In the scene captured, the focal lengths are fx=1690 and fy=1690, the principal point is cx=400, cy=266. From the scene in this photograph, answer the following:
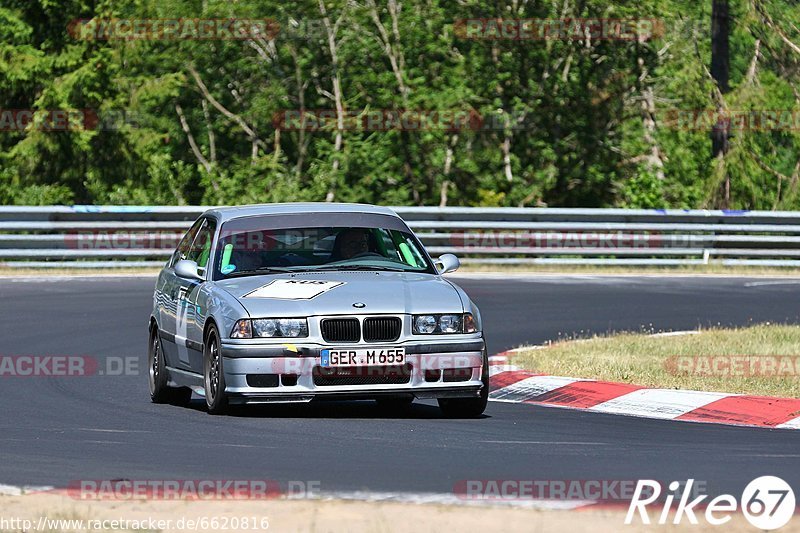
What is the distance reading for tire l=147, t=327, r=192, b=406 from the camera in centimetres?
1252

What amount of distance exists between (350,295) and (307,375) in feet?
1.96

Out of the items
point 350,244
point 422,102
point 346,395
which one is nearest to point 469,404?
point 346,395

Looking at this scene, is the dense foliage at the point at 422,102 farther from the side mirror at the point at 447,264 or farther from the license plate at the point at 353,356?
the license plate at the point at 353,356

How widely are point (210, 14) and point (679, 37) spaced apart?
30.3ft

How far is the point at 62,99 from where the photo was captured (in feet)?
103

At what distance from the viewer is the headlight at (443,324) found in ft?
35.9

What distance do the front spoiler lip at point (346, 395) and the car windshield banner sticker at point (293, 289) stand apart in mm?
650

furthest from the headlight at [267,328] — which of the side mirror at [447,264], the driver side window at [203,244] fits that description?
the side mirror at [447,264]

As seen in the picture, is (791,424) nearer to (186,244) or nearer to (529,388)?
(529,388)

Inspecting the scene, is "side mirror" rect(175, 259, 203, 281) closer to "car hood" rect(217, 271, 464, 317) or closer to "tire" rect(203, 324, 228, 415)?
"car hood" rect(217, 271, 464, 317)

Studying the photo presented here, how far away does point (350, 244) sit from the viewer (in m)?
12.2

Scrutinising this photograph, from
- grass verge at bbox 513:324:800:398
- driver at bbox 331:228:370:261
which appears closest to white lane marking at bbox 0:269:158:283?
grass verge at bbox 513:324:800:398

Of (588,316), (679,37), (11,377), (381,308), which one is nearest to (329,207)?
(381,308)

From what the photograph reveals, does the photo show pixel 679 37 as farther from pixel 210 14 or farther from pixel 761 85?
pixel 210 14
